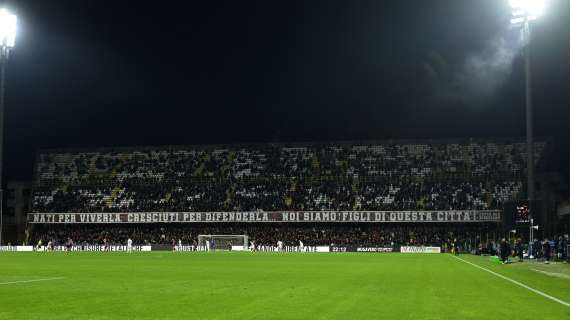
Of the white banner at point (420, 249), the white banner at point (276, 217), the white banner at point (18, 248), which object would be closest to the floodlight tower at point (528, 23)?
the white banner at point (420, 249)

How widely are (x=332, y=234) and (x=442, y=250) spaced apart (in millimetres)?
12569

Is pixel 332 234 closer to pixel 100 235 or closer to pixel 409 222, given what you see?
pixel 409 222

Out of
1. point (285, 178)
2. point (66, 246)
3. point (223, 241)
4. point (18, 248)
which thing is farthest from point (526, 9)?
point (18, 248)

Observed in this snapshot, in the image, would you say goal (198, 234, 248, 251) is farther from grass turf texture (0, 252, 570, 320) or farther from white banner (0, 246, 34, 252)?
grass turf texture (0, 252, 570, 320)

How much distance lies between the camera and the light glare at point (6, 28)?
44344 mm

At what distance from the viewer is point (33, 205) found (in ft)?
259

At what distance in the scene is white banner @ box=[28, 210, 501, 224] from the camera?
2564 inches

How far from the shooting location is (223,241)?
71.4 meters

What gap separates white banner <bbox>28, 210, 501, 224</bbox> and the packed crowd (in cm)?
109

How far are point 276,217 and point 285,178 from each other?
7.02 metres

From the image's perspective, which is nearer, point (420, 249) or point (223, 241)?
point (420, 249)

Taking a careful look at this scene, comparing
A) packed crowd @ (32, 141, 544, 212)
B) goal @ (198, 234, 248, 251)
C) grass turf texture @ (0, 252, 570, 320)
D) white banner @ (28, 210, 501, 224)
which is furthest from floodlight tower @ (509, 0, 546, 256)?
goal @ (198, 234, 248, 251)

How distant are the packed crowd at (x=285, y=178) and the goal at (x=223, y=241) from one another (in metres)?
3.35

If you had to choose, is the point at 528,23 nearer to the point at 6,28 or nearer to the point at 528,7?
the point at 528,7
